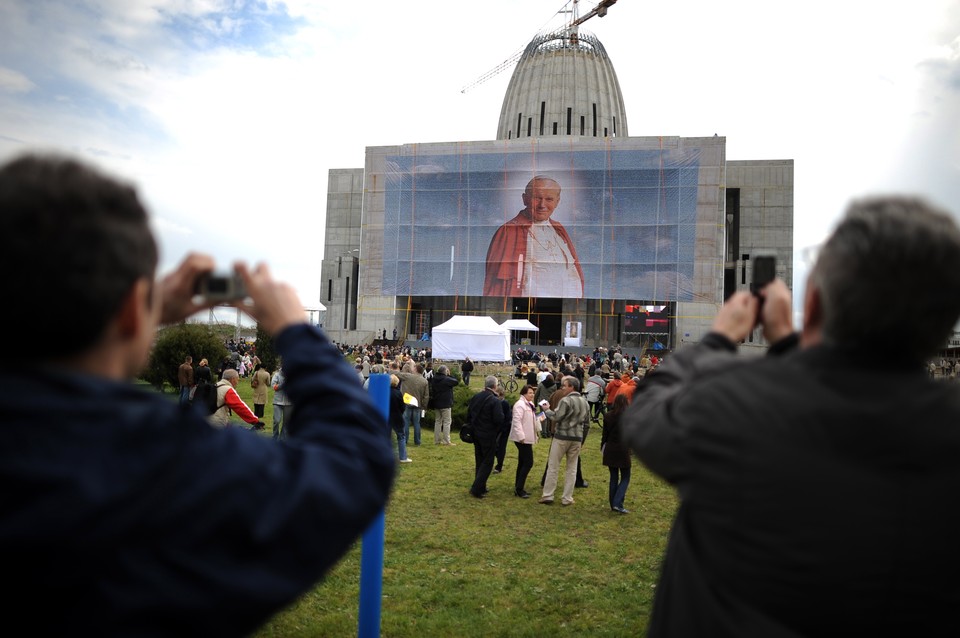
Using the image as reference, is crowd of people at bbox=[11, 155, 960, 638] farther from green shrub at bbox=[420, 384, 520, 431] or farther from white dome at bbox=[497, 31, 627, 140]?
white dome at bbox=[497, 31, 627, 140]

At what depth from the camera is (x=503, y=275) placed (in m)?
44.5

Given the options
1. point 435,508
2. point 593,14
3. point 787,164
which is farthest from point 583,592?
point 593,14

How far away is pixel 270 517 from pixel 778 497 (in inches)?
34.1

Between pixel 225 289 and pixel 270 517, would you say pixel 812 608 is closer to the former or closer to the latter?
pixel 270 517

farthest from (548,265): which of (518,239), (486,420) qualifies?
(486,420)

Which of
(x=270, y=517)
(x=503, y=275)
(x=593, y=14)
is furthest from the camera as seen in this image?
(x=593, y=14)

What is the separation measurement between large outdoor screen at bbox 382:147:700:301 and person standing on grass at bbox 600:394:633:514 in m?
33.9

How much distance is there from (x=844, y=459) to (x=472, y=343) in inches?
1115

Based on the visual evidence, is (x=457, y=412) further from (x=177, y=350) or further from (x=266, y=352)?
(x=266, y=352)

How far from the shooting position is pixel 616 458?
9359mm

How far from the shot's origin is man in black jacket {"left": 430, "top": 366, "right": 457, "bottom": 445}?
47.4 ft

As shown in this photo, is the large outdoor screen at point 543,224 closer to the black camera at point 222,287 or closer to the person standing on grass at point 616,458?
the person standing on grass at point 616,458

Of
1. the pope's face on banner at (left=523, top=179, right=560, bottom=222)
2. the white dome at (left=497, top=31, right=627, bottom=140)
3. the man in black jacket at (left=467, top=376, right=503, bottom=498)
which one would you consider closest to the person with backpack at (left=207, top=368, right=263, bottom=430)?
the man in black jacket at (left=467, top=376, right=503, bottom=498)

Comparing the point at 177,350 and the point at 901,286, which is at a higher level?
the point at 901,286
